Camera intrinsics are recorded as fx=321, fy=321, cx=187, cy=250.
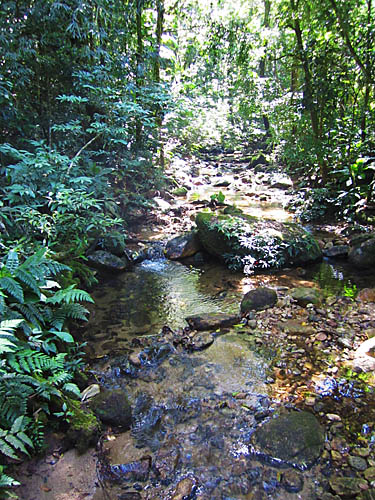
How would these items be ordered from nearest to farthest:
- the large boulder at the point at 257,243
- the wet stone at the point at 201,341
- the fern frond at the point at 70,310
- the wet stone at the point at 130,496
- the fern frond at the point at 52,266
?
the wet stone at the point at 130,496 → the fern frond at the point at 52,266 → the fern frond at the point at 70,310 → the wet stone at the point at 201,341 → the large boulder at the point at 257,243

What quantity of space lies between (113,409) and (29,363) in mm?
900

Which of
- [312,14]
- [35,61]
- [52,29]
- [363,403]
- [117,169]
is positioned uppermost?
[312,14]

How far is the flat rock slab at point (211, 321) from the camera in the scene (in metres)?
4.27

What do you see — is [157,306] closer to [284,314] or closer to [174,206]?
[284,314]

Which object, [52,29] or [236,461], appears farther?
[52,29]

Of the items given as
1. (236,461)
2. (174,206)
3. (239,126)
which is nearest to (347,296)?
(236,461)

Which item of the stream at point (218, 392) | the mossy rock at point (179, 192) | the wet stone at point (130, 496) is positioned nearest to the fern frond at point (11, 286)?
the stream at point (218, 392)

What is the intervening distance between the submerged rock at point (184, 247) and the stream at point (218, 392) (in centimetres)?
128

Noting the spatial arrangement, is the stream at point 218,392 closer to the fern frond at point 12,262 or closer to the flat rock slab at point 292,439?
the flat rock slab at point 292,439

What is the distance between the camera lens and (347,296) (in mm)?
4977

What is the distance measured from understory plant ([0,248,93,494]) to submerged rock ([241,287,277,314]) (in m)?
2.43

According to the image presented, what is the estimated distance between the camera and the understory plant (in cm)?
205

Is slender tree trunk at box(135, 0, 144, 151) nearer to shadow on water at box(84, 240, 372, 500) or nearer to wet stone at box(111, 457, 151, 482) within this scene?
shadow on water at box(84, 240, 372, 500)

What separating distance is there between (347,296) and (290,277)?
112 cm
